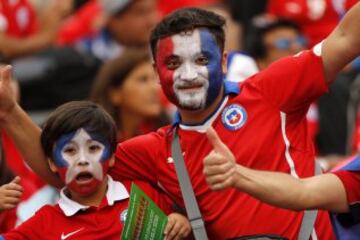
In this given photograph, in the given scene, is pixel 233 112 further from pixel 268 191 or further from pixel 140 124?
pixel 140 124

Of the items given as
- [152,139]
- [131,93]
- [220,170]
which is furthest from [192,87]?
[131,93]

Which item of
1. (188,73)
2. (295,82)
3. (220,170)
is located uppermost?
(188,73)

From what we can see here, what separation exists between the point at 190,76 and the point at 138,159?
489 mm

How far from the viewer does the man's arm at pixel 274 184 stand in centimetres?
482

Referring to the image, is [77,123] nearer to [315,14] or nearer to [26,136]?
[26,136]

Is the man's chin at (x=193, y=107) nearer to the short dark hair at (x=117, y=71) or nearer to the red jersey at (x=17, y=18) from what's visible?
the short dark hair at (x=117, y=71)

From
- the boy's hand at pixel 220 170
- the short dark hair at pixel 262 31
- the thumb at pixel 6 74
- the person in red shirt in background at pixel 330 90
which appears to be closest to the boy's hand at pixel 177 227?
the boy's hand at pixel 220 170

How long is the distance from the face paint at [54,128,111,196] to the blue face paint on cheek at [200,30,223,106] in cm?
51

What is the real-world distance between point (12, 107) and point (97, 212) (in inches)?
23.8

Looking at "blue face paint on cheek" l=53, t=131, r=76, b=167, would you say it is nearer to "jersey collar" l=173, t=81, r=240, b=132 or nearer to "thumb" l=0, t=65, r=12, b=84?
"thumb" l=0, t=65, r=12, b=84

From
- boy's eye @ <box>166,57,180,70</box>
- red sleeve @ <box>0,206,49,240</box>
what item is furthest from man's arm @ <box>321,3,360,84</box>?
red sleeve @ <box>0,206,49,240</box>

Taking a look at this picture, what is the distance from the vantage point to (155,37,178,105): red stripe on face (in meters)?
5.64

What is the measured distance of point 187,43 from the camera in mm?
5641

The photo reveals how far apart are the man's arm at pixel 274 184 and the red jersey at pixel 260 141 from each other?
410 millimetres
